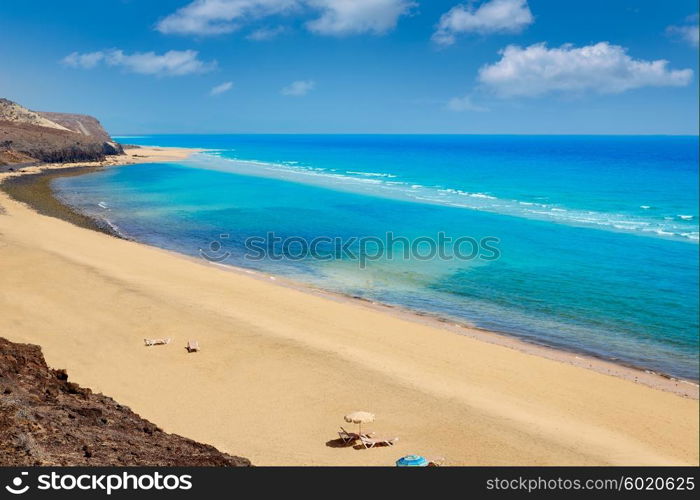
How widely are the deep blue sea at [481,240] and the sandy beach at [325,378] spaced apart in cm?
363

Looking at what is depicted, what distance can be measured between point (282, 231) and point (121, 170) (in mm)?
55719

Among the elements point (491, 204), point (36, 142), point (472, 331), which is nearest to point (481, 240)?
point (472, 331)

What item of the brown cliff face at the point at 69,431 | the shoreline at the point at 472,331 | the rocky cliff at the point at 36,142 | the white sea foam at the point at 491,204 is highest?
the rocky cliff at the point at 36,142

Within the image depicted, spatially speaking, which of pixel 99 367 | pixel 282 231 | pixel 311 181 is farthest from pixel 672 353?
pixel 311 181

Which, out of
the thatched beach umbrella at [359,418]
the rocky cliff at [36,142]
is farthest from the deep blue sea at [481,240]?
the rocky cliff at [36,142]

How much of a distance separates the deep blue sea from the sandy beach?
11.9ft

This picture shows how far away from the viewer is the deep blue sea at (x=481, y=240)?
23.8m

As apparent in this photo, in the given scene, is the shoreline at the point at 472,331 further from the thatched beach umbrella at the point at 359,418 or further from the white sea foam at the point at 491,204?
the white sea foam at the point at 491,204
